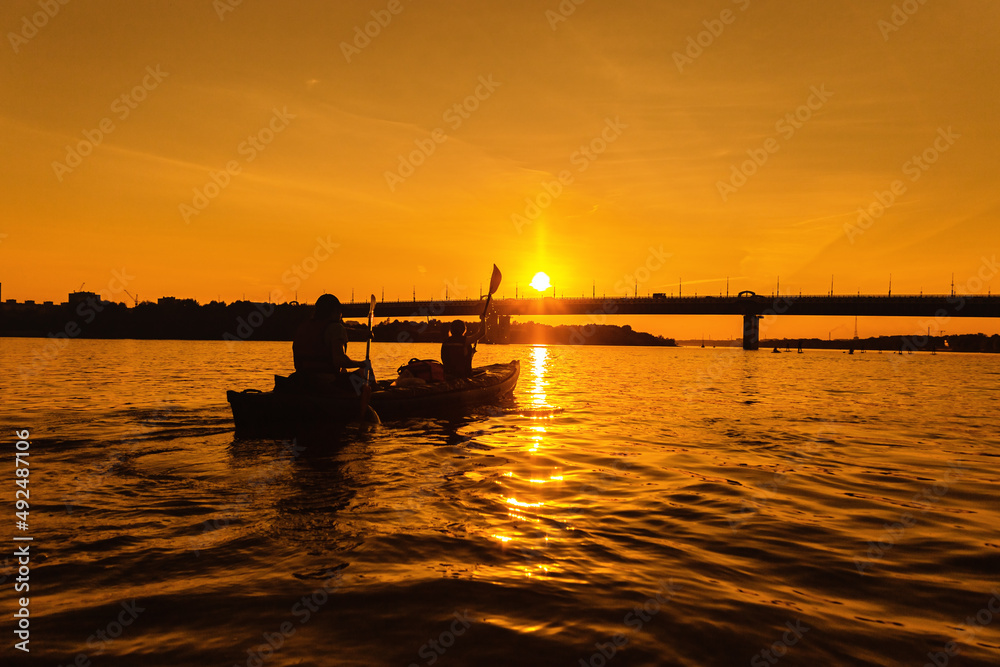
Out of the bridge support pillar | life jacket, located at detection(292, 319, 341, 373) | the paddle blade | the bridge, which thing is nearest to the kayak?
life jacket, located at detection(292, 319, 341, 373)

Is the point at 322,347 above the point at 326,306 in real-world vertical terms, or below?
below

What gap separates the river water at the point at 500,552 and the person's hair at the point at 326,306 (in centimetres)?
323

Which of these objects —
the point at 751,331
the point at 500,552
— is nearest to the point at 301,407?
the point at 500,552

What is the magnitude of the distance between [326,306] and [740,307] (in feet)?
410

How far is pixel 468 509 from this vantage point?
26.7 ft

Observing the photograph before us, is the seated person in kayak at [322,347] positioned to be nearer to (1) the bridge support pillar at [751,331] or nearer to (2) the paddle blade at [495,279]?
(2) the paddle blade at [495,279]

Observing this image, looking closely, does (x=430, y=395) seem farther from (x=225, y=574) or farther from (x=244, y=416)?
(x=225, y=574)

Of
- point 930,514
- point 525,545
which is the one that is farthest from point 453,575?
point 930,514

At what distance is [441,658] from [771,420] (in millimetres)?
17882

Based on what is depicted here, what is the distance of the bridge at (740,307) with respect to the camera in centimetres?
10000

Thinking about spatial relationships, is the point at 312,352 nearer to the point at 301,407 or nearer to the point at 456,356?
the point at 301,407

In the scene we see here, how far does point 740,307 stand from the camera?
123312 millimetres

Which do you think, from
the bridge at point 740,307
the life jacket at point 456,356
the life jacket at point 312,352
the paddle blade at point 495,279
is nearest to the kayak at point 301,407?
the life jacket at point 312,352

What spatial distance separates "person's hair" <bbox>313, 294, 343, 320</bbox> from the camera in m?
13.2
